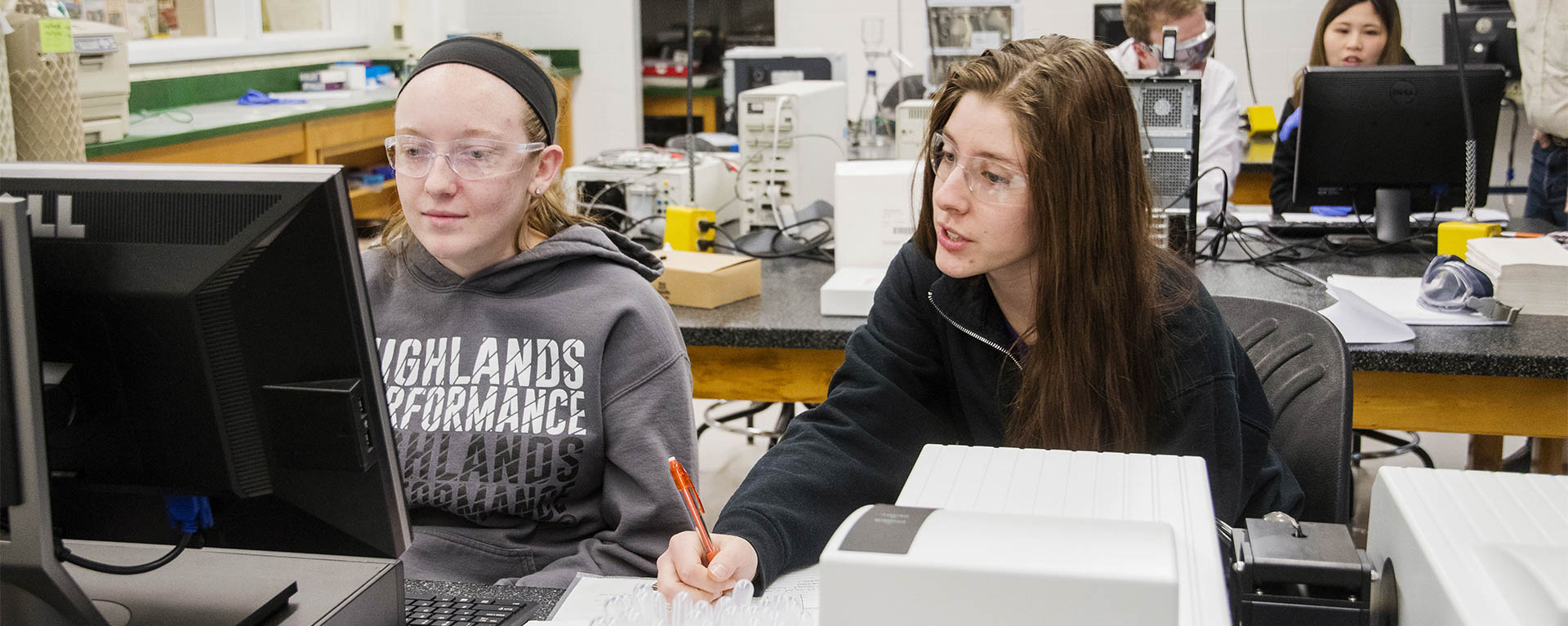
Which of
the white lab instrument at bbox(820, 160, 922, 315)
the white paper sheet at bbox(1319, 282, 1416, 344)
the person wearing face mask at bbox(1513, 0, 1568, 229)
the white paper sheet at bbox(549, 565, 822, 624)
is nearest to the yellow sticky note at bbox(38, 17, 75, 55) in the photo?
the white lab instrument at bbox(820, 160, 922, 315)

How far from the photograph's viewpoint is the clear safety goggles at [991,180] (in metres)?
1.27

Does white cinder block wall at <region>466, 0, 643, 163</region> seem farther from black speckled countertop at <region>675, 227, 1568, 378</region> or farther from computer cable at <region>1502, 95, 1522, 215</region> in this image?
computer cable at <region>1502, 95, 1522, 215</region>

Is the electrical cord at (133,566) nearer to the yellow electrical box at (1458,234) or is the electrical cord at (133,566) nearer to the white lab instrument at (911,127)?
the white lab instrument at (911,127)

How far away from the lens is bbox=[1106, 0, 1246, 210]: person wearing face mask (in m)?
3.65

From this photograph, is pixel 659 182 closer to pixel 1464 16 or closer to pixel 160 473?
pixel 160 473

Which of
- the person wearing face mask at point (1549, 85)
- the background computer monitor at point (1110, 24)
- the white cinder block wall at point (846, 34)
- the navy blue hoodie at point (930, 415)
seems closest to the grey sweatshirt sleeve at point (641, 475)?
the navy blue hoodie at point (930, 415)

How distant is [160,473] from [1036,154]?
0.82 m

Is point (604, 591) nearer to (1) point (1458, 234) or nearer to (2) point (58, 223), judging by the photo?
(2) point (58, 223)

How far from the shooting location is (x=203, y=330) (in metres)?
0.87

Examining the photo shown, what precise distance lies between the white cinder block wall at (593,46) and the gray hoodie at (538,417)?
181 inches

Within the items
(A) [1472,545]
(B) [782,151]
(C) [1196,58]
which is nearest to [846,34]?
(C) [1196,58]

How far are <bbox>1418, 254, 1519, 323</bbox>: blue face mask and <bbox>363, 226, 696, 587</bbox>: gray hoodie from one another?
1.43 metres

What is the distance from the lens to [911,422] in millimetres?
1350

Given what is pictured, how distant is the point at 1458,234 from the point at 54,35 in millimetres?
2662
